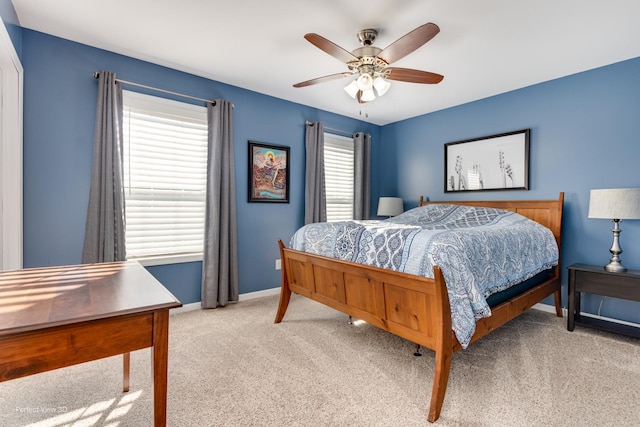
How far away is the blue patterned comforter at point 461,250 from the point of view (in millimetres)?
1749

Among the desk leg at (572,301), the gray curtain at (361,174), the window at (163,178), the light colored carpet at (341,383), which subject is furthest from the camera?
the gray curtain at (361,174)

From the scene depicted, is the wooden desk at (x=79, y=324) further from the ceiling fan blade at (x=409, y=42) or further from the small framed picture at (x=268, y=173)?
the small framed picture at (x=268, y=173)

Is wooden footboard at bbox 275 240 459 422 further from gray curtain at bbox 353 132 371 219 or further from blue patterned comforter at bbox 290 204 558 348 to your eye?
gray curtain at bbox 353 132 371 219

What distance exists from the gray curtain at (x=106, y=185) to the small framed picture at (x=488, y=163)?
12.1 ft

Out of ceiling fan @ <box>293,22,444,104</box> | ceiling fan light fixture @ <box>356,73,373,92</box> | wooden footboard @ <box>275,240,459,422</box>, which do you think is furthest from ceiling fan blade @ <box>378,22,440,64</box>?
wooden footboard @ <box>275,240,459,422</box>

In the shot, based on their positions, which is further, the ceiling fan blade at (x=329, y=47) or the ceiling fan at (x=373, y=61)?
the ceiling fan at (x=373, y=61)

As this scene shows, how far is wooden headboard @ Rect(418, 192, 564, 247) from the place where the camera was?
10.2ft

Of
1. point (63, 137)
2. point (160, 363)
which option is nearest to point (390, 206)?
point (63, 137)

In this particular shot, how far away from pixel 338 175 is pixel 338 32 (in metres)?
2.28

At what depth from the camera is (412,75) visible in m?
2.44

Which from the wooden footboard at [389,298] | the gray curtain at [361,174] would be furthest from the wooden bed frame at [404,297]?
the gray curtain at [361,174]

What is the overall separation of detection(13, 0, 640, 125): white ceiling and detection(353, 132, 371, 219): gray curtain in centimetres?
136

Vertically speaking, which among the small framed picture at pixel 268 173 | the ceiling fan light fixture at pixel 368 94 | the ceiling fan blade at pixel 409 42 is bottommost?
the small framed picture at pixel 268 173

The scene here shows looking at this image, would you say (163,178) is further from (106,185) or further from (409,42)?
(409,42)
